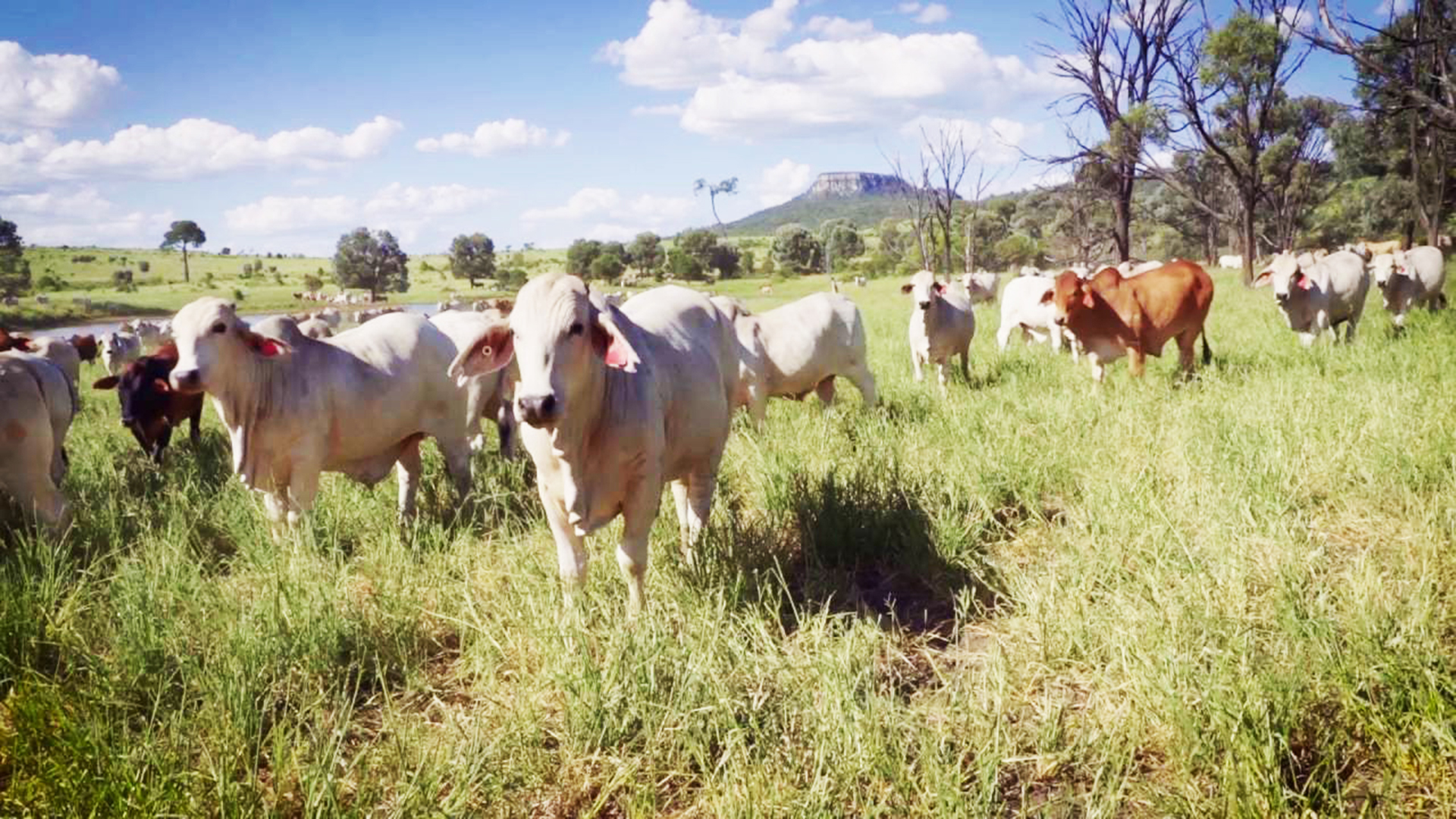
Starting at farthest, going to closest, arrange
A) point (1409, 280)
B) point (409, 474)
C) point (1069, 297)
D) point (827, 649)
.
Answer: point (1409, 280), point (1069, 297), point (409, 474), point (827, 649)

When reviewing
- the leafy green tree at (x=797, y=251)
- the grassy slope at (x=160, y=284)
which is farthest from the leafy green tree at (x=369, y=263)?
the leafy green tree at (x=797, y=251)

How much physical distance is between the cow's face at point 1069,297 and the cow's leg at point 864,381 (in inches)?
86.7

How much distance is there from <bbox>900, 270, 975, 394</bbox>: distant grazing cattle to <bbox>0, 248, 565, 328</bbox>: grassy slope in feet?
71.6

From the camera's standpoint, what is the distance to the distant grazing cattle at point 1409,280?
12.8 meters

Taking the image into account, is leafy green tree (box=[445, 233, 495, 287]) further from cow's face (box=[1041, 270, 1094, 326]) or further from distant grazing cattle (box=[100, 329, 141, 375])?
cow's face (box=[1041, 270, 1094, 326])

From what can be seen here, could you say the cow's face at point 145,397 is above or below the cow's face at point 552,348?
below

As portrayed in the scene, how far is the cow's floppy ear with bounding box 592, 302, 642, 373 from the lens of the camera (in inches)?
128

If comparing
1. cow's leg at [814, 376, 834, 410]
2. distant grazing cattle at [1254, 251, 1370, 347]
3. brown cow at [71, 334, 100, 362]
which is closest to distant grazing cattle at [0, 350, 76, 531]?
cow's leg at [814, 376, 834, 410]

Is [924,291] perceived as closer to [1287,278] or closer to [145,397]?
[1287,278]

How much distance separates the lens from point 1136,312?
8.80 metres

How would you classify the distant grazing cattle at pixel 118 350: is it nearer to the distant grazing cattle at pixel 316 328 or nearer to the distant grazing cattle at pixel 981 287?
the distant grazing cattle at pixel 316 328

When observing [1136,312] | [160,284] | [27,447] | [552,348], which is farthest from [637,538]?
[160,284]

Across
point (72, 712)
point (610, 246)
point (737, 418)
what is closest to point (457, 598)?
point (72, 712)

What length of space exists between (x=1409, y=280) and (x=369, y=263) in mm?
62917
